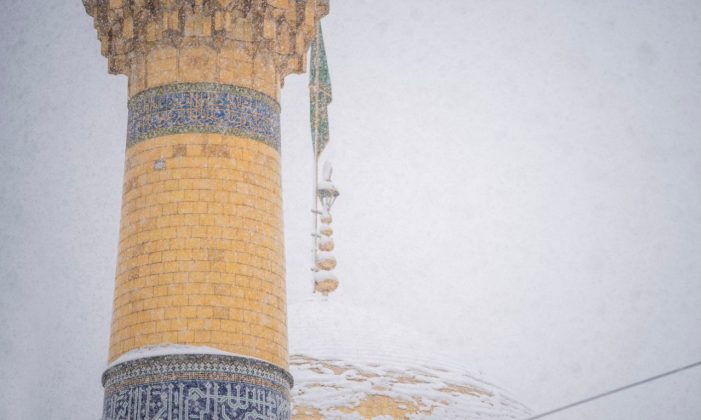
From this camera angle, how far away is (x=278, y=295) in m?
7.95

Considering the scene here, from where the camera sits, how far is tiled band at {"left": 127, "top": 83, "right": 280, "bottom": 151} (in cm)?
807

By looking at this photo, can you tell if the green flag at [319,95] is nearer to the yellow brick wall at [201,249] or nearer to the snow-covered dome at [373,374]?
the snow-covered dome at [373,374]

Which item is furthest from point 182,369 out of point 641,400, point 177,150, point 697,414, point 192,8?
point 697,414

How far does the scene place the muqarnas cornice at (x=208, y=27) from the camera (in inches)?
327

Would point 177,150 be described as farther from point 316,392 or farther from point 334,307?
point 334,307

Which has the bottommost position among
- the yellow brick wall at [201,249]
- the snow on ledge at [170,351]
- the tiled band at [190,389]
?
the tiled band at [190,389]

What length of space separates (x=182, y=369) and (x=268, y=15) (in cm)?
260

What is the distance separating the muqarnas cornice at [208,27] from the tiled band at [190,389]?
2.18 meters

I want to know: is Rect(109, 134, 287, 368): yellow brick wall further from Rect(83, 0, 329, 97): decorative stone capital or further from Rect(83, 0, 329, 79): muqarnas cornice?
Rect(83, 0, 329, 79): muqarnas cornice

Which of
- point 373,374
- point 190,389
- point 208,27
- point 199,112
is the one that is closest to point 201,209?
point 199,112

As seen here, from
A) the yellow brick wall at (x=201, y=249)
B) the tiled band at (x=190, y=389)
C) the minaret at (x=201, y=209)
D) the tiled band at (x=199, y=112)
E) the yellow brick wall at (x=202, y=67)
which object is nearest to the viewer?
the tiled band at (x=190, y=389)

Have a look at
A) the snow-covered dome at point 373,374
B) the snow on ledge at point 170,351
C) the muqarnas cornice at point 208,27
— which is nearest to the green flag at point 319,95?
the snow-covered dome at point 373,374

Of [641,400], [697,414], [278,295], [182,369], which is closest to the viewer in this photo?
[182,369]

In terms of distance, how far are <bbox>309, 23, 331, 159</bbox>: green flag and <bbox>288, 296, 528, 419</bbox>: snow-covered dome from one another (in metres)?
2.42
